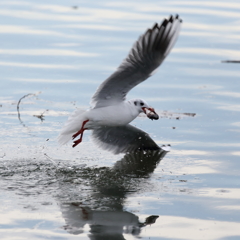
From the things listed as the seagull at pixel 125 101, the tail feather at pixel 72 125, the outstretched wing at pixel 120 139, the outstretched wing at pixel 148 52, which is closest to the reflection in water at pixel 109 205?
the outstretched wing at pixel 120 139

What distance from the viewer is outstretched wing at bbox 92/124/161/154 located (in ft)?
26.3

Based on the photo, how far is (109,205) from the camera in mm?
5918

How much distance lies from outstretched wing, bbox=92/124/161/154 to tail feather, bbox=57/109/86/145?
52 centimetres

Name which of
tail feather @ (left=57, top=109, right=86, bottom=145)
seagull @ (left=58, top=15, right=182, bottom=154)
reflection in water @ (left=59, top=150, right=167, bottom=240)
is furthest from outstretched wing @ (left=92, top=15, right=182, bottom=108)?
reflection in water @ (left=59, top=150, right=167, bottom=240)

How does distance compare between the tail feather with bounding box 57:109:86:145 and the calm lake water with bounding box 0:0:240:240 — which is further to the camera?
the tail feather with bounding box 57:109:86:145

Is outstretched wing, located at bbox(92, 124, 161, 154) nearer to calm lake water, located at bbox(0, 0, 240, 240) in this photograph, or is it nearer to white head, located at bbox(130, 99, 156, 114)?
calm lake water, located at bbox(0, 0, 240, 240)

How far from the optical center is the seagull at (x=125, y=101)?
6746 mm

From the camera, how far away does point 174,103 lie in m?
9.83

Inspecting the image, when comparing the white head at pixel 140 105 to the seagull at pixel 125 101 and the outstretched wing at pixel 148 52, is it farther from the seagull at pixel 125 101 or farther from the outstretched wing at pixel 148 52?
the outstretched wing at pixel 148 52

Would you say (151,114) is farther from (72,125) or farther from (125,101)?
(72,125)

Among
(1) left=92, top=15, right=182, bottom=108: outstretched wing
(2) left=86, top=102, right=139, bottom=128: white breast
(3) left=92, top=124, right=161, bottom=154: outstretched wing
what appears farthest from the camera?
(3) left=92, top=124, right=161, bottom=154: outstretched wing

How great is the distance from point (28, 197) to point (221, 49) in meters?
8.07

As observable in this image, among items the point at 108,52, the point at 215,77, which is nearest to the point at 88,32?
the point at 108,52

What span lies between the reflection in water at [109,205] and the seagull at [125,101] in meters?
0.53
